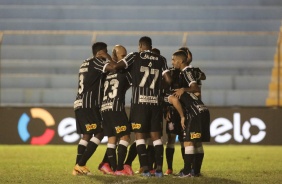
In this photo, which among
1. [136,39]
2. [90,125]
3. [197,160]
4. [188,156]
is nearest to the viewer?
[188,156]

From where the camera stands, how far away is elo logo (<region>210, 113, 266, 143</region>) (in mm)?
18438

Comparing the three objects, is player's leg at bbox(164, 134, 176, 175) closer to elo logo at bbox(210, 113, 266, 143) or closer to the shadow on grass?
the shadow on grass

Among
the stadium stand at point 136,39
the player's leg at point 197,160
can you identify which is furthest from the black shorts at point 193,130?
the stadium stand at point 136,39

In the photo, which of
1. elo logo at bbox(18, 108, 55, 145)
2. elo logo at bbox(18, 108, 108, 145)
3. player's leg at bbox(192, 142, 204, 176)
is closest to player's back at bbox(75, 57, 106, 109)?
player's leg at bbox(192, 142, 204, 176)

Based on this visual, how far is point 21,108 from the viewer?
1867 cm

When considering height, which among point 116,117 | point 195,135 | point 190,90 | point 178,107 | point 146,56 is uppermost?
point 146,56

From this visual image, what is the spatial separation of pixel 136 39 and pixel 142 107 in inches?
448

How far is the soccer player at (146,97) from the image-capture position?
10656 millimetres

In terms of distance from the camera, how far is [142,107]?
420 inches

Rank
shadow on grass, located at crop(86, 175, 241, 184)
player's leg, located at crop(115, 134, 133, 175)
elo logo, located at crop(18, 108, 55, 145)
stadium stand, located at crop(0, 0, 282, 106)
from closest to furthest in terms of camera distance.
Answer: shadow on grass, located at crop(86, 175, 241, 184) < player's leg, located at crop(115, 134, 133, 175) < elo logo, located at crop(18, 108, 55, 145) < stadium stand, located at crop(0, 0, 282, 106)

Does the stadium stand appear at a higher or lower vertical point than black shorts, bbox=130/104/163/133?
higher

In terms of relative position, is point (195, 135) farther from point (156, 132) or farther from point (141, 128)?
point (141, 128)

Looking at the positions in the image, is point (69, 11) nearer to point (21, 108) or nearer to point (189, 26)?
point (189, 26)

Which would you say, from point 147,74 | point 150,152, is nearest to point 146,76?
point 147,74
